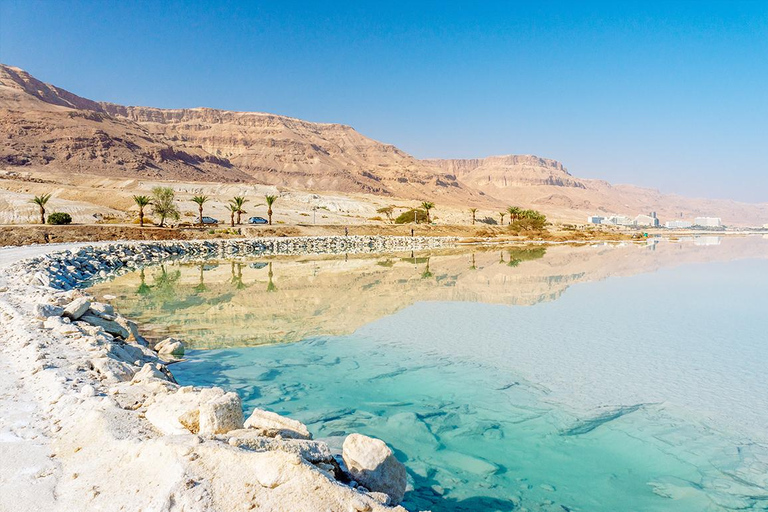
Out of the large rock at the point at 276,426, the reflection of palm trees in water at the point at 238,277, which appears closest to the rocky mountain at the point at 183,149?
the reflection of palm trees in water at the point at 238,277

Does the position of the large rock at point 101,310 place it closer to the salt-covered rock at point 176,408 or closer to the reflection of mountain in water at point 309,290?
the reflection of mountain in water at point 309,290

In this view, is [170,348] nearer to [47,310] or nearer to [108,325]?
[108,325]

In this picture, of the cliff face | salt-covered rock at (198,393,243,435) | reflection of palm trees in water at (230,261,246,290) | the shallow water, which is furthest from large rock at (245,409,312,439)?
the cliff face

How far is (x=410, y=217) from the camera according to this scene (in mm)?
72250

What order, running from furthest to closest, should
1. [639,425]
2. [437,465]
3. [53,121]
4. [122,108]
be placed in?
[122,108]
[53,121]
[639,425]
[437,465]

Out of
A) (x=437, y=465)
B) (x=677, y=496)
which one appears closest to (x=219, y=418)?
(x=437, y=465)

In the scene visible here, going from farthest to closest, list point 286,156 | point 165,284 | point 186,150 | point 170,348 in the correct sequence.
Answer: point 286,156 → point 186,150 → point 165,284 → point 170,348

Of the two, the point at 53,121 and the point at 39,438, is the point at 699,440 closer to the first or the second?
the point at 39,438

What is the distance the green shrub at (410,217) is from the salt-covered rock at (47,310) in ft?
201

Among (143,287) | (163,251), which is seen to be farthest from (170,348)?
(163,251)

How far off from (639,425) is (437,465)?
11.1 feet

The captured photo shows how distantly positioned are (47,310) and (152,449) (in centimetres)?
727

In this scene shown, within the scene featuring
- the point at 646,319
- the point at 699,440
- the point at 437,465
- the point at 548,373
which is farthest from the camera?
the point at 646,319

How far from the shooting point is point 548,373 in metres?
9.85
